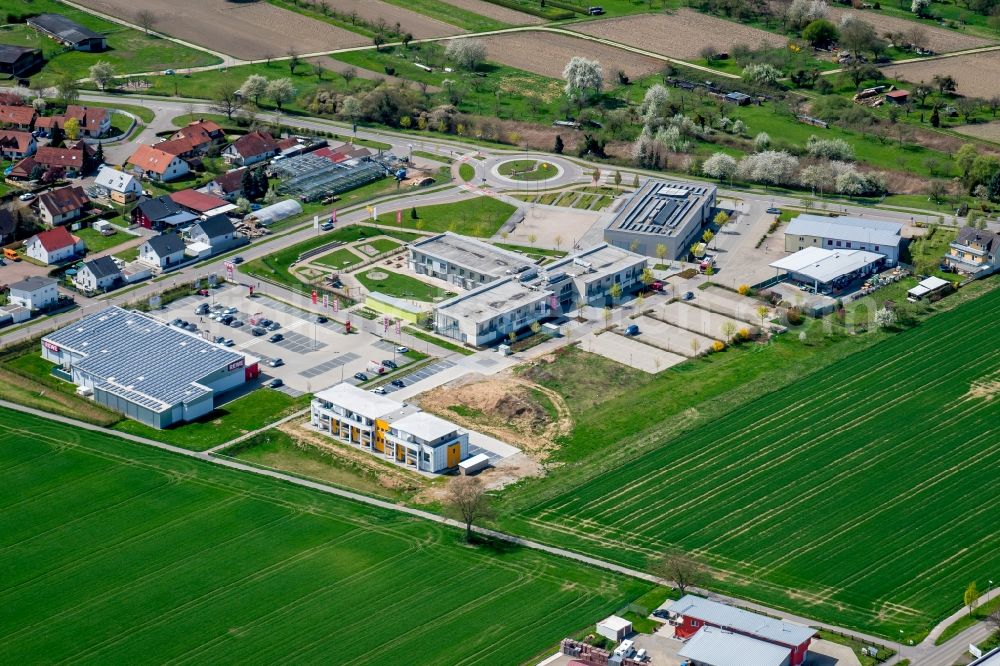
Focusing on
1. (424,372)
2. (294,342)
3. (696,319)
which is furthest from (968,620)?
(294,342)

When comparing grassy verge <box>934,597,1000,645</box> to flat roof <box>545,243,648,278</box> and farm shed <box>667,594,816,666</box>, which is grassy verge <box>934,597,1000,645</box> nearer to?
farm shed <box>667,594,816,666</box>

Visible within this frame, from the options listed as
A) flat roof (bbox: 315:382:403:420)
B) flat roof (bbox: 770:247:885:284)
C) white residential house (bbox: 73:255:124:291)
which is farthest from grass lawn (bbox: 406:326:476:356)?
flat roof (bbox: 770:247:885:284)

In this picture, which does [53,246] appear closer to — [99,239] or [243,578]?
[99,239]

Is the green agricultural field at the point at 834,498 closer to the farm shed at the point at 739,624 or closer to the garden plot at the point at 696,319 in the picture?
the farm shed at the point at 739,624

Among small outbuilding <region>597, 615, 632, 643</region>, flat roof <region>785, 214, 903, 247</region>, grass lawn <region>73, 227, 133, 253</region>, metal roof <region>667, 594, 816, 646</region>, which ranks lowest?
grass lawn <region>73, 227, 133, 253</region>

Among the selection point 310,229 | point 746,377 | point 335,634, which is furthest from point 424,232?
point 335,634

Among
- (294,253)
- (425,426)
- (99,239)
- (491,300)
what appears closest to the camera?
(425,426)
